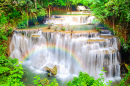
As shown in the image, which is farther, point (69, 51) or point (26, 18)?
point (26, 18)

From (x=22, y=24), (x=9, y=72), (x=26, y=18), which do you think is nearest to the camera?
(x=9, y=72)

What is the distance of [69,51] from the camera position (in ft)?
29.6

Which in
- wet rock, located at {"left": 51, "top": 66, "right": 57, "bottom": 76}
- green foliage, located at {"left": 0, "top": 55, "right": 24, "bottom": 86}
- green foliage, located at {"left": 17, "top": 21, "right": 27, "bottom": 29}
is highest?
green foliage, located at {"left": 17, "top": 21, "right": 27, "bottom": 29}

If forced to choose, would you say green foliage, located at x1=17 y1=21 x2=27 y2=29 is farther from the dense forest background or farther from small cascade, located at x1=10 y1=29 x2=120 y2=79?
small cascade, located at x1=10 y1=29 x2=120 y2=79

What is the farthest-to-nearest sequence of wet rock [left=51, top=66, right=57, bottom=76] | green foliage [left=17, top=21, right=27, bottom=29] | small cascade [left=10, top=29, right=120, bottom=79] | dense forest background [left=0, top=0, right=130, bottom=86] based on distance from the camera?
green foliage [left=17, top=21, right=27, bottom=29], small cascade [left=10, top=29, right=120, bottom=79], wet rock [left=51, top=66, right=57, bottom=76], dense forest background [left=0, top=0, right=130, bottom=86]

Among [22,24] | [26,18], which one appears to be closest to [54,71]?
[22,24]

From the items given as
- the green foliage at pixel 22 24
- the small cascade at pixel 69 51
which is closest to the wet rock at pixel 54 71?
the small cascade at pixel 69 51

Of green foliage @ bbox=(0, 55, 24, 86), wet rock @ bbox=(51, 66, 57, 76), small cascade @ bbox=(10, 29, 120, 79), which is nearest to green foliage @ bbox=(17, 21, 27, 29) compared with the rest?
small cascade @ bbox=(10, 29, 120, 79)

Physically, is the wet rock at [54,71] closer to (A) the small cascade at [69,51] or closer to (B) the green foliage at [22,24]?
(A) the small cascade at [69,51]

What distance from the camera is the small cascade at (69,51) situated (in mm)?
8398

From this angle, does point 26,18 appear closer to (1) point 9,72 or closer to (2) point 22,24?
(2) point 22,24

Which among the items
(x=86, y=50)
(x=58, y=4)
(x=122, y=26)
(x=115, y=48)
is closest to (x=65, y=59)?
(x=86, y=50)

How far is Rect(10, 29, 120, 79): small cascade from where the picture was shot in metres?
8.40

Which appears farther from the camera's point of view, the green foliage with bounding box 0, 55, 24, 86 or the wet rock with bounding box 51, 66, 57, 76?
the wet rock with bounding box 51, 66, 57, 76
